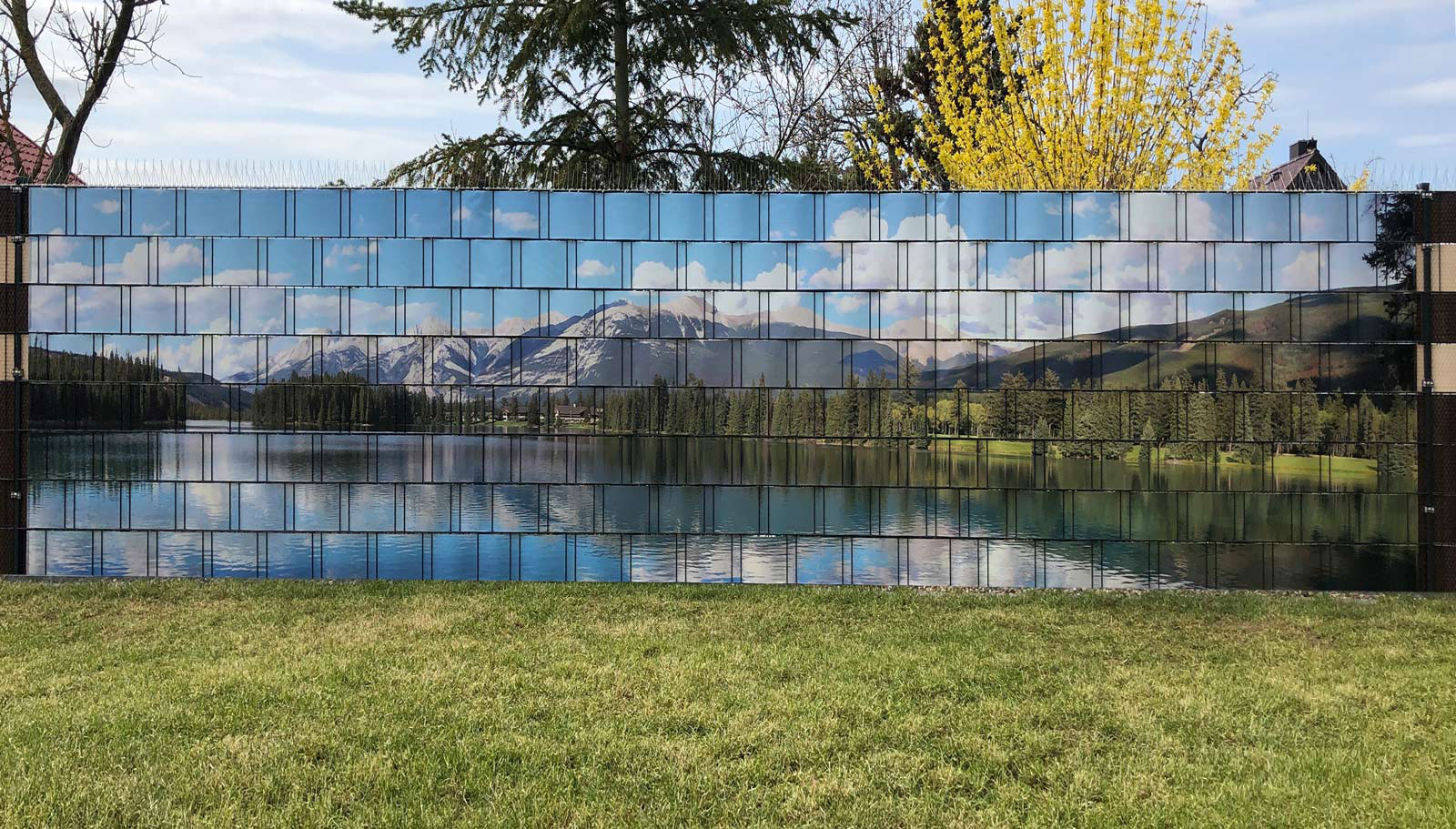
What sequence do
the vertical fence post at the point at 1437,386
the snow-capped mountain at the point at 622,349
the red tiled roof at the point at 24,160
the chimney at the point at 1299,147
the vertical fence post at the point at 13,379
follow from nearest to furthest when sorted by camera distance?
1. the vertical fence post at the point at 1437,386
2. the snow-capped mountain at the point at 622,349
3. the vertical fence post at the point at 13,379
4. the red tiled roof at the point at 24,160
5. the chimney at the point at 1299,147

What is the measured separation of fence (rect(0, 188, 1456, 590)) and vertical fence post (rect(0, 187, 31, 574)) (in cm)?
5

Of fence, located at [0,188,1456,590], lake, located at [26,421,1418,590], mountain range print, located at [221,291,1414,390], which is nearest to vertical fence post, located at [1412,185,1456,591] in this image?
fence, located at [0,188,1456,590]

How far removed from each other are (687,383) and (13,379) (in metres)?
7.78

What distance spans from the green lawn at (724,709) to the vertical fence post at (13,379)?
3.45 feet

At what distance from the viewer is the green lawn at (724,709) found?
18.8ft

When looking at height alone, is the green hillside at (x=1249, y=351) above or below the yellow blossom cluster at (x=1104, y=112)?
below

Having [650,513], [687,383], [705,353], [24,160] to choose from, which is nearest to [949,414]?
[705,353]

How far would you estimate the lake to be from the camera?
11.7 m

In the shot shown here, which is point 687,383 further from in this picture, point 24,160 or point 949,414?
point 24,160

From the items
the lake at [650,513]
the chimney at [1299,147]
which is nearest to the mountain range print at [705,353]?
the lake at [650,513]

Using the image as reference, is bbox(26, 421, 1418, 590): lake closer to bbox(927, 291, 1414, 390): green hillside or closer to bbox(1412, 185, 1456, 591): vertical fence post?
bbox(1412, 185, 1456, 591): vertical fence post

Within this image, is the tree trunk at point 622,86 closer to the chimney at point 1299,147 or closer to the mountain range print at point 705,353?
the mountain range print at point 705,353

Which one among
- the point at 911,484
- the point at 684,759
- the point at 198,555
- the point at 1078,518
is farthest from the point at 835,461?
the point at 198,555

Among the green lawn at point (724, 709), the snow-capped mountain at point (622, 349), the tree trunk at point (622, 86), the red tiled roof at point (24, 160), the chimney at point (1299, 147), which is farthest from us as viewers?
the chimney at point (1299, 147)
